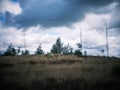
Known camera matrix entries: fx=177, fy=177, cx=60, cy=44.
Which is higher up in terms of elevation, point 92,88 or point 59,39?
point 59,39

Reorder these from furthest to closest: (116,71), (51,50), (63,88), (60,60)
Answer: (51,50)
(60,60)
(116,71)
(63,88)

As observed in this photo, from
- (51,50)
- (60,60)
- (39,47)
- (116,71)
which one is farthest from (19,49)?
(116,71)

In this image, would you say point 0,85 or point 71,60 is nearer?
point 0,85

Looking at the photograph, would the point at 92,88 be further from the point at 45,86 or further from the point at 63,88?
the point at 45,86

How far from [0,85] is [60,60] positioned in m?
29.0

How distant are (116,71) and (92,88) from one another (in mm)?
8106

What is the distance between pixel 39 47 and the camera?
334 feet

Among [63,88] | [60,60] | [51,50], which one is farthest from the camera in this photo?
[51,50]

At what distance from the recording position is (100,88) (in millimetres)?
11078

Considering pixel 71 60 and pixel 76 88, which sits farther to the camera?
pixel 71 60

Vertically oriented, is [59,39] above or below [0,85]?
above

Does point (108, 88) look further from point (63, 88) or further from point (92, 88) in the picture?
point (63, 88)

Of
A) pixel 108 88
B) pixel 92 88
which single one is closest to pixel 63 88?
pixel 92 88

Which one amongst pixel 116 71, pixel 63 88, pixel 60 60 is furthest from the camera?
pixel 60 60
